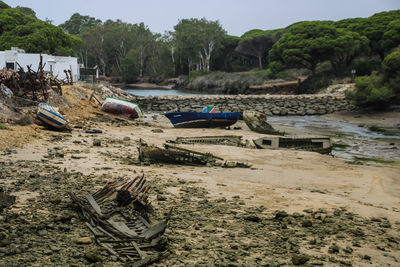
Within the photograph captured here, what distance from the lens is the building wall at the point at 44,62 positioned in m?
46.5

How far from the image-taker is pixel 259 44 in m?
86.7

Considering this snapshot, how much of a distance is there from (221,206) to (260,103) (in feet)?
123

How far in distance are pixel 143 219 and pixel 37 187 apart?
10.4 ft

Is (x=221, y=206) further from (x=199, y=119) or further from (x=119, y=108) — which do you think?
(x=119, y=108)

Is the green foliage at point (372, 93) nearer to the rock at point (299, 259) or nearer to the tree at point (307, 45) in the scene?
the tree at point (307, 45)

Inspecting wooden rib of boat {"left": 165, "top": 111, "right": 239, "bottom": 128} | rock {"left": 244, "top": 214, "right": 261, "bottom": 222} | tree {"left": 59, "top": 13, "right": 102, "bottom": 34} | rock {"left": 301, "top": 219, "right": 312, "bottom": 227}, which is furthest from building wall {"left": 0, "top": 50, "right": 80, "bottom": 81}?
tree {"left": 59, "top": 13, "right": 102, "bottom": 34}

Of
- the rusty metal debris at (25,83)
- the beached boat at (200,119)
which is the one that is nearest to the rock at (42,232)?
the rusty metal debris at (25,83)

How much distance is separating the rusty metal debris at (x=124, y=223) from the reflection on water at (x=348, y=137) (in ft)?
44.4

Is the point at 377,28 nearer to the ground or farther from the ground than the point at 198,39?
nearer to the ground

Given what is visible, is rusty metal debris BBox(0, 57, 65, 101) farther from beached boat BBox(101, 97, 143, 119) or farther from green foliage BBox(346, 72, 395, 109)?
green foliage BBox(346, 72, 395, 109)

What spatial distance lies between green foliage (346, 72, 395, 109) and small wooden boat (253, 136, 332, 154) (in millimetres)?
18549

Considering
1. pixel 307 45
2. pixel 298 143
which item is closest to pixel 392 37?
pixel 307 45

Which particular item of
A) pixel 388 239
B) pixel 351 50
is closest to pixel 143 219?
pixel 388 239

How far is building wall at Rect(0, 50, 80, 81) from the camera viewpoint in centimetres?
4650
